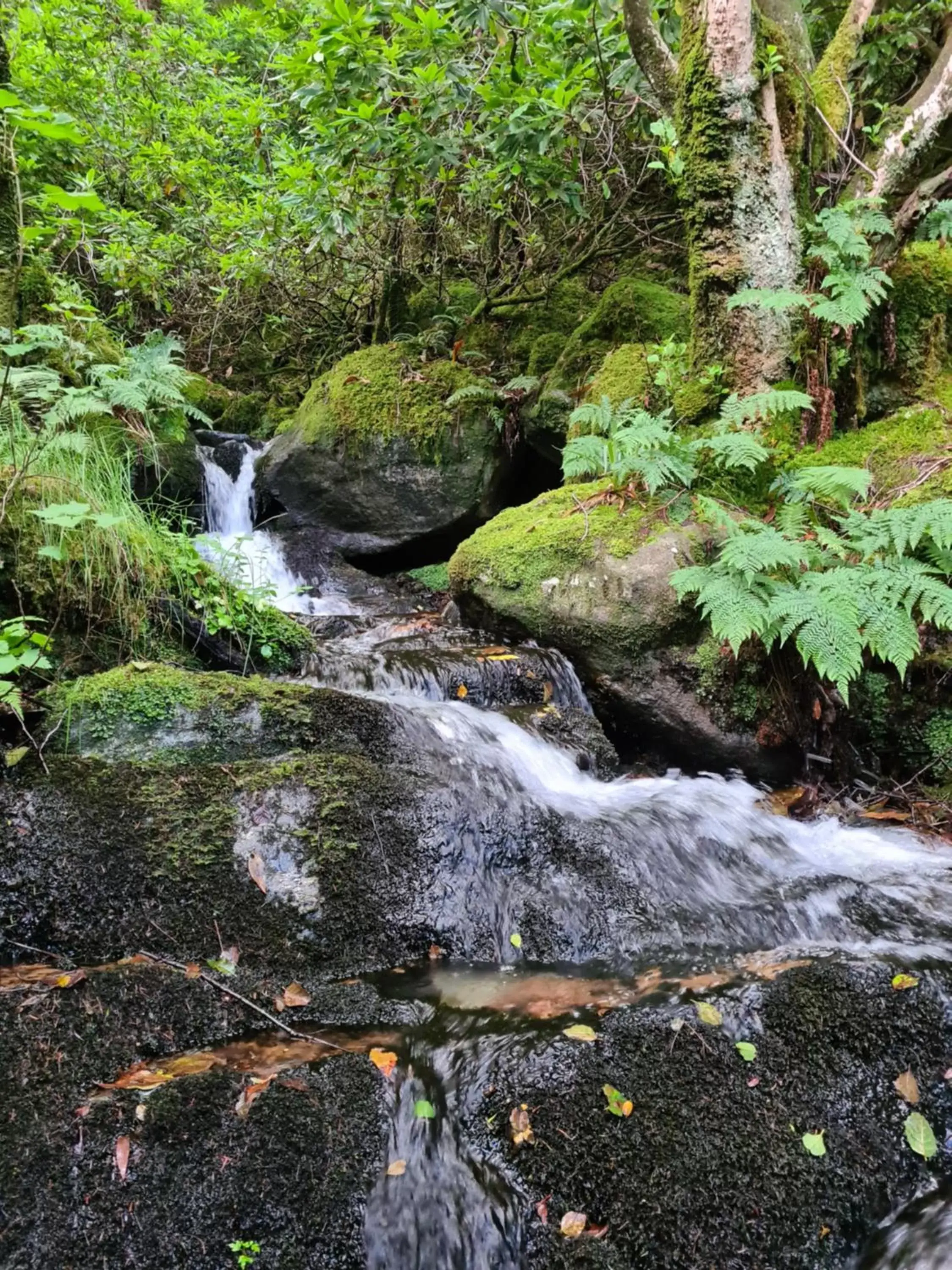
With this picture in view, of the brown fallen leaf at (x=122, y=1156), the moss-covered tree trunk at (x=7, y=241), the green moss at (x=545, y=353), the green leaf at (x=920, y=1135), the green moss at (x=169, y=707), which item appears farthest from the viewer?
the green moss at (x=545, y=353)

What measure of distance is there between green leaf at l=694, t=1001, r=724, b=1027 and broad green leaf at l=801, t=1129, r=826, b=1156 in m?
0.33

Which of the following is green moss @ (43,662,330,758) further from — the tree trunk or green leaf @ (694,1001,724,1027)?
the tree trunk

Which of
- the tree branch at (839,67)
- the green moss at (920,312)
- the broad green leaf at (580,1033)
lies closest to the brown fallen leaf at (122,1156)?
the broad green leaf at (580,1033)

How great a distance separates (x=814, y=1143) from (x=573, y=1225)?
68cm

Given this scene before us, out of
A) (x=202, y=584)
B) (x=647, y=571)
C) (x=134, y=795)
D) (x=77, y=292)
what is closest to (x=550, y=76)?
(x=77, y=292)

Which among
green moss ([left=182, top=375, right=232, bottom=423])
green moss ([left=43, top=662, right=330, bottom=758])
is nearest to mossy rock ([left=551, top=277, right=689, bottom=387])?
green moss ([left=43, top=662, right=330, bottom=758])

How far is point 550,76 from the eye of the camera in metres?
5.91

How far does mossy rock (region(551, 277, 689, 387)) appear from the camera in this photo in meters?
6.70

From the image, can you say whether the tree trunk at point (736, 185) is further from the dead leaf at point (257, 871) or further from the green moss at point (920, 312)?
the dead leaf at point (257, 871)

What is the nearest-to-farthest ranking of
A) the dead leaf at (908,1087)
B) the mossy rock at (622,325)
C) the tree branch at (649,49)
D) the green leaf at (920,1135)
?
the green leaf at (920,1135) < the dead leaf at (908,1087) < the tree branch at (649,49) < the mossy rock at (622,325)

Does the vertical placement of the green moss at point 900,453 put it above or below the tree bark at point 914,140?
below

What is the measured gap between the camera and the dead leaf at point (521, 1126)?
1.76 meters

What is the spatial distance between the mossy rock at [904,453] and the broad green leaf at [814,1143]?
330 centimetres

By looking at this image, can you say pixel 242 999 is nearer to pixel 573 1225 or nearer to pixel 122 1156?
pixel 122 1156
